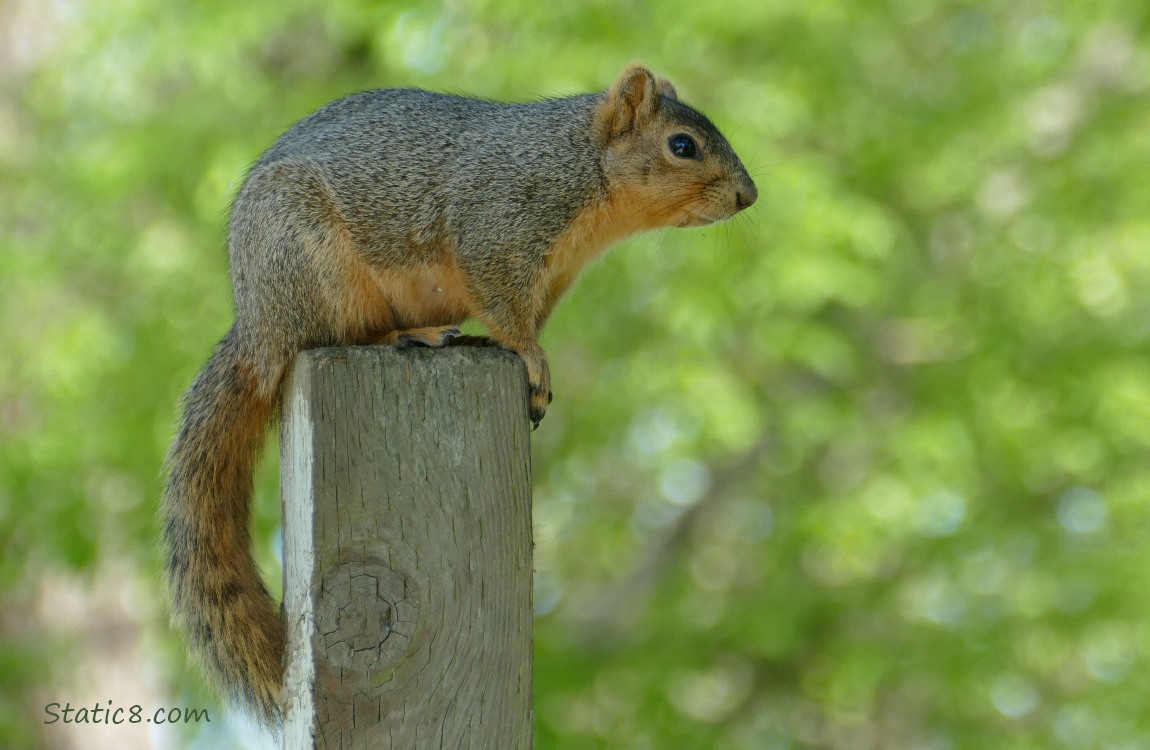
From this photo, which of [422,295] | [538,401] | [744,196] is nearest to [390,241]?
Answer: [422,295]

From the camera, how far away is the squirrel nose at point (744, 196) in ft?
9.83

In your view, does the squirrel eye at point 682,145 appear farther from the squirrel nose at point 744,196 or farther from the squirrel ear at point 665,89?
the squirrel ear at point 665,89

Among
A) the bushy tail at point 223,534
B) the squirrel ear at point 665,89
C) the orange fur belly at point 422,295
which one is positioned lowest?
the bushy tail at point 223,534

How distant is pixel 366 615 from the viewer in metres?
1.71

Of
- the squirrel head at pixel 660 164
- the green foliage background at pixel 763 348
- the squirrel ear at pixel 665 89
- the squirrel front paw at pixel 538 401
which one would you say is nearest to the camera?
the squirrel front paw at pixel 538 401

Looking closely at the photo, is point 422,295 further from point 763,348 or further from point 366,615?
point 763,348

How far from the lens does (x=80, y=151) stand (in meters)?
5.76

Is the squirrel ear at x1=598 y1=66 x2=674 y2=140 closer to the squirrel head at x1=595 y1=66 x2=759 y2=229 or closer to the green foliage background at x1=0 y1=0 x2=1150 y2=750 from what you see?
the squirrel head at x1=595 y1=66 x2=759 y2=229

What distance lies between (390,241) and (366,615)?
114cm

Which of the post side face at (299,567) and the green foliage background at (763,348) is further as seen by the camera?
the green foliage background at (763,348)

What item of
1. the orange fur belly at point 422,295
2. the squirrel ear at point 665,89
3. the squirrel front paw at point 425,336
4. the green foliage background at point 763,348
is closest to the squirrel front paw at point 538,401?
the squirrel front paw at point 425,336

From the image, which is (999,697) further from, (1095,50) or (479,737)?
(479,737)

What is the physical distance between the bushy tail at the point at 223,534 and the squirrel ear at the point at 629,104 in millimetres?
1052

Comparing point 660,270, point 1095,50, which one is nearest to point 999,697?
point 660,270
